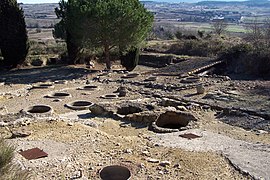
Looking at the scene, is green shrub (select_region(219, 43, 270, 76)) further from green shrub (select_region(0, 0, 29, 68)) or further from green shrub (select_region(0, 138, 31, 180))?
green shrub (select_region(0, 138, 31, 180))

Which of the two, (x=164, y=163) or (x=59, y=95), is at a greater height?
(x=164, y=163)

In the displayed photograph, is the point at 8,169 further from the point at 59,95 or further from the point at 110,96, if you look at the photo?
the point at 59,95

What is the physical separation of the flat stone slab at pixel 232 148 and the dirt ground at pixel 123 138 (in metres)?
0.22

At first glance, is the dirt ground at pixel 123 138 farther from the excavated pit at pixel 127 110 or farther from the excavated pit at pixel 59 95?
the excavated pit at pixel 127 110

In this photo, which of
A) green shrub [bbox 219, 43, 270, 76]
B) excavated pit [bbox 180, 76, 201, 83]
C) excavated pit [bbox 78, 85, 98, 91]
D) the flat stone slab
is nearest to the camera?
the flat stone slab

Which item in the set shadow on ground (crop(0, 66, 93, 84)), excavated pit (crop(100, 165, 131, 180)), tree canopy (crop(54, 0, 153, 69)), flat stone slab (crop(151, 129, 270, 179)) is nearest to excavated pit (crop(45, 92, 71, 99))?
shadow on ground (crop(0, 66, 93, 84))

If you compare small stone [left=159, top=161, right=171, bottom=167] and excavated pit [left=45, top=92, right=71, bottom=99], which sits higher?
small stone [left=159, top=161, right=171, bottom=167]

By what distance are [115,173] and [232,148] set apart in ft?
12.5

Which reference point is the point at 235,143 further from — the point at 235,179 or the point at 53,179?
the point at 53,179

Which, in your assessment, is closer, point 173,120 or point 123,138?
point 123,138

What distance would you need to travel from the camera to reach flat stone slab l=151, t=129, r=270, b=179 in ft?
32.1

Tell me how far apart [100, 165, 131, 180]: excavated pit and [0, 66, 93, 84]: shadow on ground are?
17014mm

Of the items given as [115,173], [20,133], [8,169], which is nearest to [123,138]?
[115,173]

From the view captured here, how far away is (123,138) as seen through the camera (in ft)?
40.4
